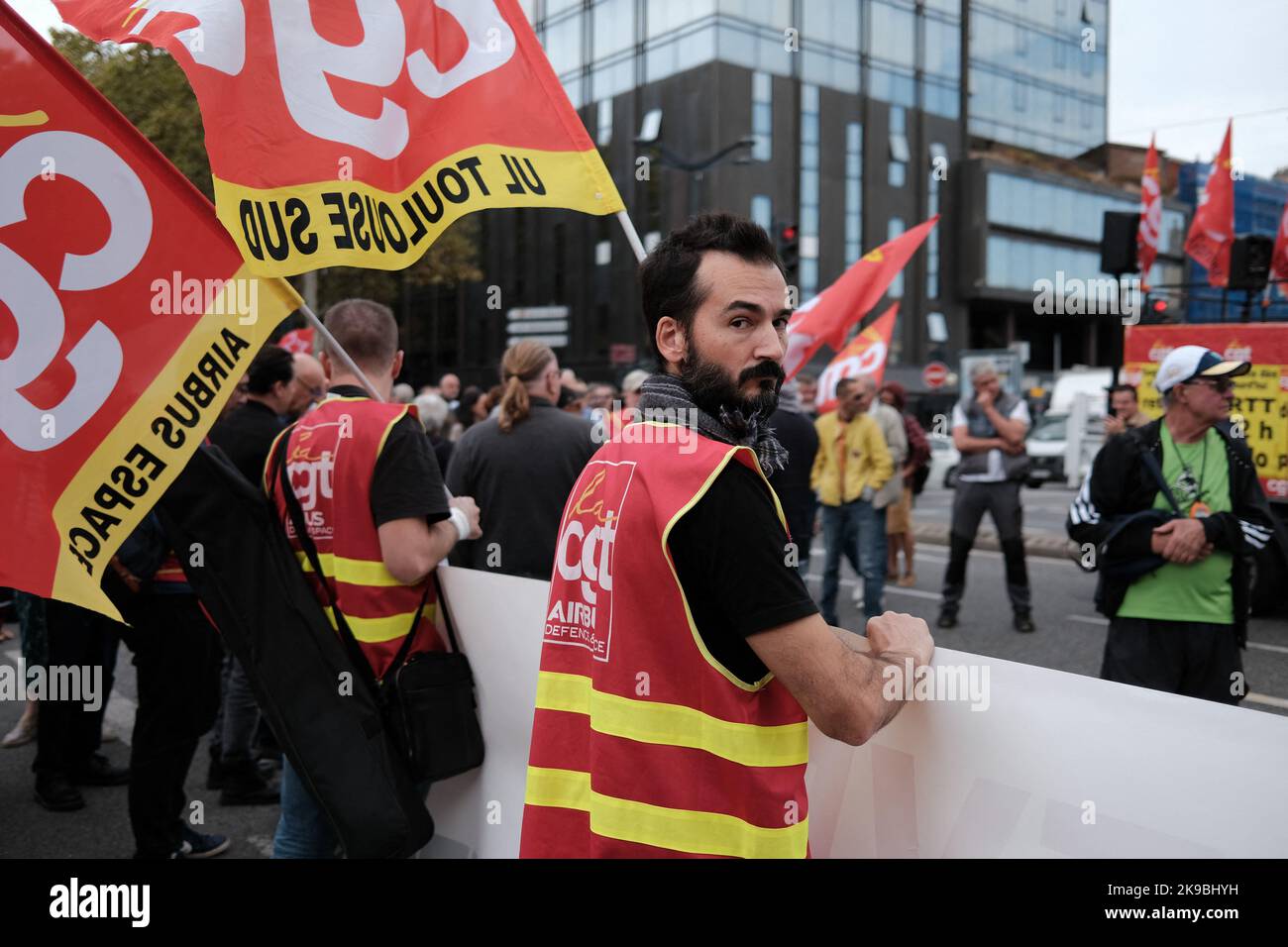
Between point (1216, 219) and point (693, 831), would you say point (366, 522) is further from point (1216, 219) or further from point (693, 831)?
point (1216, 219)

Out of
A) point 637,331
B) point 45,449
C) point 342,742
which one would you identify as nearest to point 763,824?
point 342,742

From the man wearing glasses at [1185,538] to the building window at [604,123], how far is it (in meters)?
34.0

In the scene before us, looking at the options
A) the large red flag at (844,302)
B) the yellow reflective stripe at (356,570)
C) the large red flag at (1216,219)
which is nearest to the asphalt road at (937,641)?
the yellow reflective stripe at (356,570)

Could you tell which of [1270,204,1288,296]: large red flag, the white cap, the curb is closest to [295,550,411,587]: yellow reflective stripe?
the white cap

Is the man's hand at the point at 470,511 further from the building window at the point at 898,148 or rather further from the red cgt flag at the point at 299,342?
the building window at the point at 898,148

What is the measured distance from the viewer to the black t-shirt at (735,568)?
1.45 meters

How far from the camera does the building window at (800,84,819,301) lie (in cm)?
3472

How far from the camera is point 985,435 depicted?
7863mm

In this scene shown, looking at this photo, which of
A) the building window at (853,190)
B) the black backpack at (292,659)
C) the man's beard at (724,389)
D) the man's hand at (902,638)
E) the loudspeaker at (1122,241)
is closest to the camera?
the man's beard at (724,389)

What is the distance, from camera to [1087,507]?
375cm

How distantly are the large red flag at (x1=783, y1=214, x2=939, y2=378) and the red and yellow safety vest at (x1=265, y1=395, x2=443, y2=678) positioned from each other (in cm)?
425

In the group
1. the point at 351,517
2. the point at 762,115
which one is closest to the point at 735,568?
the point at 351,517

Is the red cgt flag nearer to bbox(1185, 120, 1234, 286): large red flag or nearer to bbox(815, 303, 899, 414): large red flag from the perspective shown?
bbox(815, 303, 899, 414): large red flag
